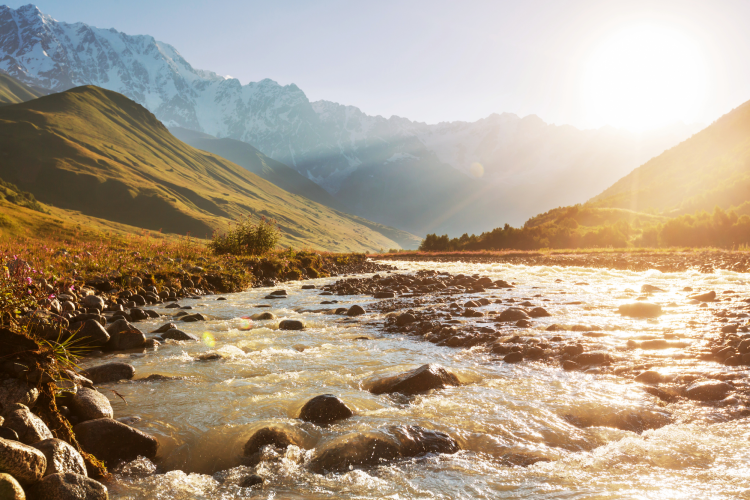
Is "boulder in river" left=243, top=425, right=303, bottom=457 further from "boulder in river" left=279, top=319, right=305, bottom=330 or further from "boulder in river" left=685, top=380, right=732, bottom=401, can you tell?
"boulder in river" left=279, top=319, right=305, bottom=330

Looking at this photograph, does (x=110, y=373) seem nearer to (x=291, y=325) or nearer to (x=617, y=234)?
(x=291, y=325)

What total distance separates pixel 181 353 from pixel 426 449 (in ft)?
21.9

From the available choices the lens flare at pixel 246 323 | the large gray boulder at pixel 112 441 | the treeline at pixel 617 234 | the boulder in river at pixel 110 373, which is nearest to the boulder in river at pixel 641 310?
the lens flare at pixel 246 323

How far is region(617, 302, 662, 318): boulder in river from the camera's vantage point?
13406 millimetres

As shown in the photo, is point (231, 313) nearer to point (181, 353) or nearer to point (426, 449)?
point (181, 353)

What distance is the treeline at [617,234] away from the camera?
175ft

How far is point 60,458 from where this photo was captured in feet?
13.0

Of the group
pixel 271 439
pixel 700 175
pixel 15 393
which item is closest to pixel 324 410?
pixel 271 439

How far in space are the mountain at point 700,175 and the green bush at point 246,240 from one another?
97.8 m

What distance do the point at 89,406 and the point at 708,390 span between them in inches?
366

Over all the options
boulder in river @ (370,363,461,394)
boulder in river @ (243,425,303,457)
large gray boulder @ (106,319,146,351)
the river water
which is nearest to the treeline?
the river water

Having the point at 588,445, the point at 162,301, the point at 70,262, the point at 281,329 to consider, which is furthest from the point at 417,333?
the point at 70,262

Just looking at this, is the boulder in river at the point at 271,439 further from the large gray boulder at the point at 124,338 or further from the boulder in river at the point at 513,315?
the boulder in river at the point at 513,315

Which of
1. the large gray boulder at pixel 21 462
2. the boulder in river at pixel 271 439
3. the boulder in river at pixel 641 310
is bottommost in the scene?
the boulder in river at pixel 271 439
